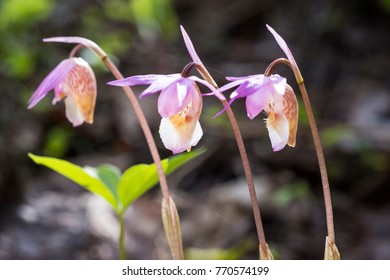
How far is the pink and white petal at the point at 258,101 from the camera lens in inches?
32.8

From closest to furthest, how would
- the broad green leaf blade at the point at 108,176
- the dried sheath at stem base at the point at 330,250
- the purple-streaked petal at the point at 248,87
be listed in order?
the purple-streaked petal at the point at 248,87, the dried sheath at stem base at the point at 330,250, the broad green leaf blade at the point at 108,176

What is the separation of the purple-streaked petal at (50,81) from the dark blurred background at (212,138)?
701mm

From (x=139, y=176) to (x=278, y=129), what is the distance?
14.5 inches

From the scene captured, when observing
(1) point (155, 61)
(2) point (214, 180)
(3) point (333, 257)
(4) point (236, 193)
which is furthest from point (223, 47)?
(3) point (333, 257)

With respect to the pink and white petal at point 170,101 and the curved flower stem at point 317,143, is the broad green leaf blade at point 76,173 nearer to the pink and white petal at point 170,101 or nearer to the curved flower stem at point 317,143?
the pink and white petal at point 170,101

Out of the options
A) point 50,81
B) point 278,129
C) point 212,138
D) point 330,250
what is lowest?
point 330,250

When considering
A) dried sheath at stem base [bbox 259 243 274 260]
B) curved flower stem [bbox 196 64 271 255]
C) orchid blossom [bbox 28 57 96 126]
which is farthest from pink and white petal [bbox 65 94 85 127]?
dried sheath at stem base [bbox 259 243 274 260]

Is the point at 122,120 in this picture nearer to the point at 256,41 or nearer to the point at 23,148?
the point at 23,148

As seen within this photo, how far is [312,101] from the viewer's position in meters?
2.98

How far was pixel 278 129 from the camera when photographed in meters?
0.87

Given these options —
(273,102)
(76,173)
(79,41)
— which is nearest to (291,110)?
(273,102)

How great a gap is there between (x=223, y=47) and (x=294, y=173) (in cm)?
128

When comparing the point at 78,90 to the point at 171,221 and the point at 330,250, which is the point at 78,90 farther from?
the point at 330,250

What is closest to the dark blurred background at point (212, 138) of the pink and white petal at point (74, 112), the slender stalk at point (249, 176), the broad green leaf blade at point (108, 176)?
the broad green leaf blade at point (108, 176)
